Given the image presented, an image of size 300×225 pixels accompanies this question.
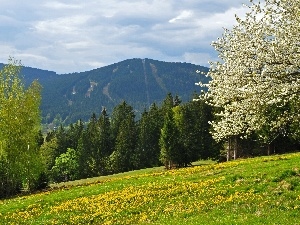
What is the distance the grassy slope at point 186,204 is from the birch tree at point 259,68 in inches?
Result: 171

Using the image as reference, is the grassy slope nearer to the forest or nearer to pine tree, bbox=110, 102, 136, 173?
the forest

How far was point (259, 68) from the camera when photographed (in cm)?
1908

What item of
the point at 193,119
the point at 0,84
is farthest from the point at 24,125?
the point at 193,119

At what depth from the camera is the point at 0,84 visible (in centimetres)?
5872

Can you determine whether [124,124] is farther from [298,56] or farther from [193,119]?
[298,56]

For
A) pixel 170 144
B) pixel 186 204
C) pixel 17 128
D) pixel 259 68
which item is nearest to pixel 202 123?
pixel 170 144

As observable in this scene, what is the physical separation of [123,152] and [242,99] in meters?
98.6

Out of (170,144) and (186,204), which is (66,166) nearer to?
(170,144)

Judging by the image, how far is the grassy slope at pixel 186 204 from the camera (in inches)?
797

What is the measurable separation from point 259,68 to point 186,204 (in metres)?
10.5

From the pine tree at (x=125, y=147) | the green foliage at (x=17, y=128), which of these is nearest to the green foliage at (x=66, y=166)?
the pine tree at (x=125, y=147)

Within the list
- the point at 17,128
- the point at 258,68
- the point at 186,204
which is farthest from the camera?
the point at 17,128

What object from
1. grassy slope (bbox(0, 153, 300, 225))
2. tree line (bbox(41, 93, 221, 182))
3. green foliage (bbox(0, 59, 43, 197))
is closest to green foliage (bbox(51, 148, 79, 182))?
tree line (bbox(41, 93, 221, 182))

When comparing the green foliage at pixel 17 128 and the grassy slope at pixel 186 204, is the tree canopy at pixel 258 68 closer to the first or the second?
the grassy slope at pixel 186 204
